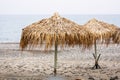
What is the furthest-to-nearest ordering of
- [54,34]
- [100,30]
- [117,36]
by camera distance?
[100,30], [117,36], [54,34]

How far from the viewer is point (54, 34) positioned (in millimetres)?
10000

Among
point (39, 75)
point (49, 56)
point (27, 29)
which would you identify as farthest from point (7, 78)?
point (49, 56)

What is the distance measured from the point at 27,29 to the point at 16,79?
9.67 ft

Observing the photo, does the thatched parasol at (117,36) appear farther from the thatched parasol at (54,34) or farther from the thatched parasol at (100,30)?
the thatched parasol at (54,34)

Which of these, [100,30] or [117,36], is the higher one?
[100,30]

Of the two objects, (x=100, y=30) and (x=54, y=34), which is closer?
(x=54, y=34)

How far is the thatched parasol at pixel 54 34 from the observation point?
10.0 meters

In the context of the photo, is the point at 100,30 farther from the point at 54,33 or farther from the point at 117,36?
the point at 54,33

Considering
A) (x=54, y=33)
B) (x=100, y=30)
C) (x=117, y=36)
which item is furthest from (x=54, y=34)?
(x=117, y=36)

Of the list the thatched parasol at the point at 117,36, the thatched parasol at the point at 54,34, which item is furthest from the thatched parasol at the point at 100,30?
the thatched parasol at the point at 54,34

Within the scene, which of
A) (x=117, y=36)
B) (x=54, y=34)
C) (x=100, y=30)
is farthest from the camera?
(x=100, y=30)

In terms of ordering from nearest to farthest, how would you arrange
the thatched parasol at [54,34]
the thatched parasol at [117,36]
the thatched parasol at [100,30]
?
the thatched parasol at [54,34] < the thatched parasol at [100,30] < the thatched parasol at [117,36]

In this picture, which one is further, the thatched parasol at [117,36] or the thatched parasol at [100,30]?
the thatched parasol at [117,36]

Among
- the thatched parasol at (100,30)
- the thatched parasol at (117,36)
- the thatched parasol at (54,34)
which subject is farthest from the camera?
the thatched parasol at (117,36)
